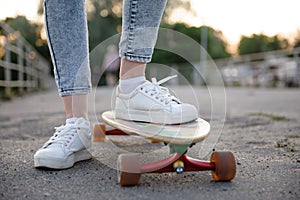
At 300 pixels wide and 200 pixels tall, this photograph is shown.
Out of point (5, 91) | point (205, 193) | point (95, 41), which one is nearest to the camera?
point (205, 193)

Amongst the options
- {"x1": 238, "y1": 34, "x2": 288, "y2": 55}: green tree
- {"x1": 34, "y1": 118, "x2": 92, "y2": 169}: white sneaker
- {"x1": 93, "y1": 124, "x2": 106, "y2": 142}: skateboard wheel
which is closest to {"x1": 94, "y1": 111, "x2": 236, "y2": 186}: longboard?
{"x1": 34, "y1": 118, "x2": 92, "y2": 169}: white sneaker

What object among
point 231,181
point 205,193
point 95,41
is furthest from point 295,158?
point 95,41

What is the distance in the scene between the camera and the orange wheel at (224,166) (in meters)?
0.99

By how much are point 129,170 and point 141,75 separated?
332 mm

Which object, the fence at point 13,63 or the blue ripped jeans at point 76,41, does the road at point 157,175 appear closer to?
the blue ripped jeans at point 76,41

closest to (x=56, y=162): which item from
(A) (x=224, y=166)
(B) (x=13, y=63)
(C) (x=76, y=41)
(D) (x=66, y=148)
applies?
(D) (x=66, y=148)

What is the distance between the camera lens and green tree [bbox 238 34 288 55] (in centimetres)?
3909

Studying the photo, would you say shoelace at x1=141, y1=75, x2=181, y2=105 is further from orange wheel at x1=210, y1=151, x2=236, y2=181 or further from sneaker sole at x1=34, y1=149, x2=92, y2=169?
sneaker sole at x1=34, y1=149, x2=92, y2=169

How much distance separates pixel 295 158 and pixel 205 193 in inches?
19.7

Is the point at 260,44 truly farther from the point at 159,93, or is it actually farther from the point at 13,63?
the point at 159,93

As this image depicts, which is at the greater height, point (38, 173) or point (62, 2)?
point (62, 2)

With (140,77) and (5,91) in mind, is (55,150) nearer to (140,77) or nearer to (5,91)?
(140,77)

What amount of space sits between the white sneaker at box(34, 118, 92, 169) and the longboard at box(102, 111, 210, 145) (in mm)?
180

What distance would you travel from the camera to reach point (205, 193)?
93 cm
